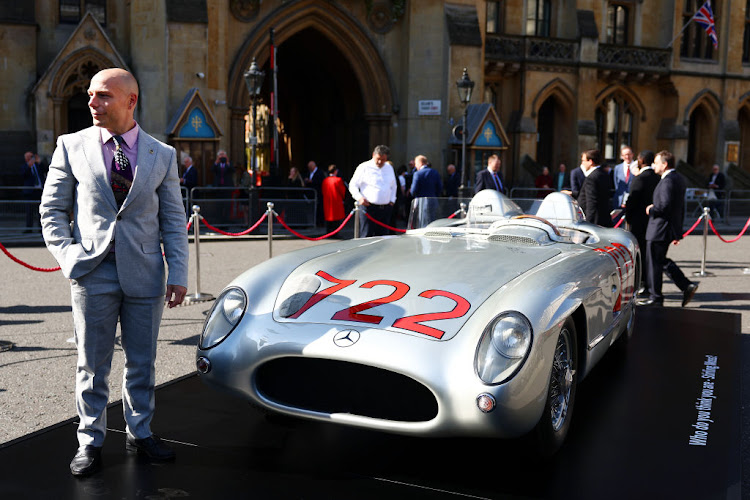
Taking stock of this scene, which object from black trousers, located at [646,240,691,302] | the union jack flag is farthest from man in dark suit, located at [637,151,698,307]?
the union jack flag

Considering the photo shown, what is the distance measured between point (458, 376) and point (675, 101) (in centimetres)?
2812

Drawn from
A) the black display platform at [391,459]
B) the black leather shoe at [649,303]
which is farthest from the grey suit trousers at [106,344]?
the black leather shoe at [649,303]

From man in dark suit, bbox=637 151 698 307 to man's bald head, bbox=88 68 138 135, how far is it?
20.2 ft

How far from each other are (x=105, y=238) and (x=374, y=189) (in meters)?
6.89

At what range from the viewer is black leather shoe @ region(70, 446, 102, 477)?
3.43 metres

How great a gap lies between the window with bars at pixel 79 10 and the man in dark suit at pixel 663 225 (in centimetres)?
1551

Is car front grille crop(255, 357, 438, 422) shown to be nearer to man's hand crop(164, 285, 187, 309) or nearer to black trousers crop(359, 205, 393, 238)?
man's hand crop(164, 285, 187, 309)

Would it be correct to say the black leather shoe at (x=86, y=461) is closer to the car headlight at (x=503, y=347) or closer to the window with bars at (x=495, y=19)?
the car headlight at (x=503, y=347)

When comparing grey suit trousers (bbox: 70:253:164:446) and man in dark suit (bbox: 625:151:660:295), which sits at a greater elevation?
man in dark suit (bbox: 625:151:660:295)

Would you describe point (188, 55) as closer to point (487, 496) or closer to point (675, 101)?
point (487, 496)

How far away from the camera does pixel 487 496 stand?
131 inches

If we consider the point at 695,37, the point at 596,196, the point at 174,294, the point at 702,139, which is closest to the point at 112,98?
the point at 174,294

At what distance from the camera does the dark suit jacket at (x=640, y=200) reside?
8.90 meters

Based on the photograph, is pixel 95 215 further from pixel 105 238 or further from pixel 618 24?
pixel 618 24
